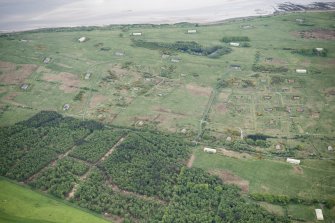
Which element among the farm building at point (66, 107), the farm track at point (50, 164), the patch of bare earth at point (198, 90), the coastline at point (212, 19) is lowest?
the farm track at point (50, 164)

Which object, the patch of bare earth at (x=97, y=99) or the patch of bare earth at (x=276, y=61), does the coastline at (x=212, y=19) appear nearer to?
the patch of bare earth at (x=276, y=61)

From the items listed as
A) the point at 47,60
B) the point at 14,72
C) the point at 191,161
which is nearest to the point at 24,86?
the point at 14,72

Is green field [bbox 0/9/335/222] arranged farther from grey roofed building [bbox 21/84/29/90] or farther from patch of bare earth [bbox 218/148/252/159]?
grey roofed building [bbox 21/84/29/90]

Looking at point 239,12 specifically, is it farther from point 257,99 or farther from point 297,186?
point 297,186

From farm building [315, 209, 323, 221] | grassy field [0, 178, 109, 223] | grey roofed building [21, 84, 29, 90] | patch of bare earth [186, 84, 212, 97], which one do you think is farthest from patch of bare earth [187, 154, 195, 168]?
grey roofed building [21, 84, 29, 90]

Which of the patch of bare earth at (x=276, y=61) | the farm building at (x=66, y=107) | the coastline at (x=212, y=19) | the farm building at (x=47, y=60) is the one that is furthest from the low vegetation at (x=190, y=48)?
the farm building at (x=66, y=107)

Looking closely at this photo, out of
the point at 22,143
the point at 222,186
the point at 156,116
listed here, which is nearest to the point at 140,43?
the point at 156,116
